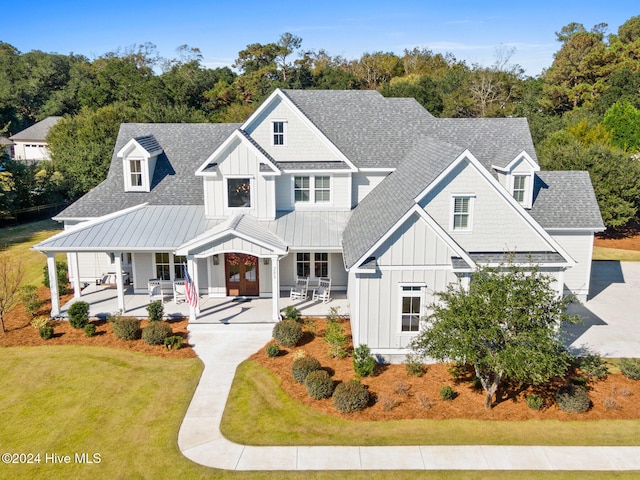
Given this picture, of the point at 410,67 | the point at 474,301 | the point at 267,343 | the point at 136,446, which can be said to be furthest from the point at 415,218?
the point at 410,67

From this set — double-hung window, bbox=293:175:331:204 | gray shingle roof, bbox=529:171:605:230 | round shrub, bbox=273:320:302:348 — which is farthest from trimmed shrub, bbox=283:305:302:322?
gray shingle roof, bbox=529:171:605:230

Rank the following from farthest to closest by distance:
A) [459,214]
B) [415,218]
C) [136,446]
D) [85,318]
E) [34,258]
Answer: [34,258] → [85,318] → [459,214] → [415,218] → [136,446]

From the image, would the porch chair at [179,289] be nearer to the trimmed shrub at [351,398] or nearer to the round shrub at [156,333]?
the round shrub at [156,333]

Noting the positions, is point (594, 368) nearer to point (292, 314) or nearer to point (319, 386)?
point (319, 386)

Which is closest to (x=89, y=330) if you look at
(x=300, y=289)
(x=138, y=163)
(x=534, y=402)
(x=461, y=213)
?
(x=300, y=289)

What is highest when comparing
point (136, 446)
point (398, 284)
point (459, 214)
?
point (459, 214)

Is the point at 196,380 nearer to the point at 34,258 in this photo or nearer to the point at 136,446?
the point at 136,446

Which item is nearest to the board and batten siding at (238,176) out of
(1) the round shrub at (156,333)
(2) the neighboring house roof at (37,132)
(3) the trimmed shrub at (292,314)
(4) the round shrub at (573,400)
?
(3) the trimmed shrub at (292,314)
